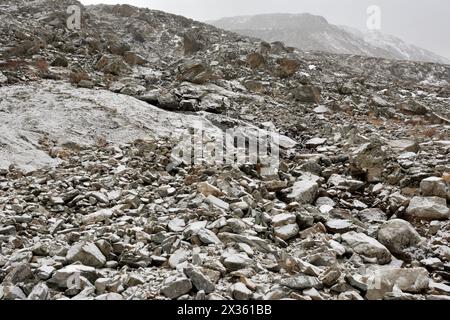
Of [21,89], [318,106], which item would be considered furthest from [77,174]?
[318,106]

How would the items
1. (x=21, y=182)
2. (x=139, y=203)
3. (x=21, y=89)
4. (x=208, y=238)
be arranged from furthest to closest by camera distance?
1. (x=21, y=89)
2. (x=21, y=182)
3. (x=139, y=203)
4. (x=208, y=238)

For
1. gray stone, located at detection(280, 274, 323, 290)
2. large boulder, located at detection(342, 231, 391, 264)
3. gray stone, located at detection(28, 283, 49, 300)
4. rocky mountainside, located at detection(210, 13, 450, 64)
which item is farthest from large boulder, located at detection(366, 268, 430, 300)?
rocky mountainside, located at detection(210, 13, 450, 64)

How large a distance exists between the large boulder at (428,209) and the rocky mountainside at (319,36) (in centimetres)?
5827

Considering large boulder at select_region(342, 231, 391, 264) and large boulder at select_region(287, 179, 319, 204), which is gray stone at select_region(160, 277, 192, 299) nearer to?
large boulder at select_region(342, 231, 391, 264)

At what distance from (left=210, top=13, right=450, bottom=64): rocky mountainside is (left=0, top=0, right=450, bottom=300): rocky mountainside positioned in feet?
168

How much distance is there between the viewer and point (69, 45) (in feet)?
56.1

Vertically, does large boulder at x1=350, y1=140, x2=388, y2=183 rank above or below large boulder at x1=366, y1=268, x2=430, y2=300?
above

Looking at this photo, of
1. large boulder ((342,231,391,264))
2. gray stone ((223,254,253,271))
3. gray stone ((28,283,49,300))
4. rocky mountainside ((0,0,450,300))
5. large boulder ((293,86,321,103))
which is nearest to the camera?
gray stone ((28,283,49,300))

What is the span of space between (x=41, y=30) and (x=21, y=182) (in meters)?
13.2

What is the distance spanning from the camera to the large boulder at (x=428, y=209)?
254 inches

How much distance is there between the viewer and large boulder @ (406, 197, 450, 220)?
21.2ft

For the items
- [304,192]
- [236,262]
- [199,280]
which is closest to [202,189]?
[304,192]

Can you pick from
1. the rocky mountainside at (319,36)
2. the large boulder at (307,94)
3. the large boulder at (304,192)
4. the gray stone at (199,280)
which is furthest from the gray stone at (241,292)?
the rocky mountainside at (319,36)
